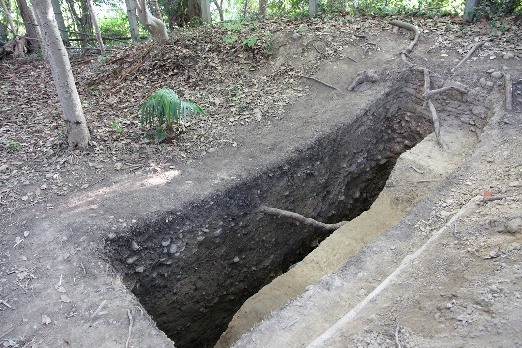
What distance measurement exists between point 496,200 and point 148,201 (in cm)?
399

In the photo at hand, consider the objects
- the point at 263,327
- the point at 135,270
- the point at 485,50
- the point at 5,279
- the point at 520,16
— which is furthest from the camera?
the point at 520,16

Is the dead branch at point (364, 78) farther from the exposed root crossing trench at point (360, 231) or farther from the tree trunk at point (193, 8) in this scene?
the tree trunk at point (193, 8)

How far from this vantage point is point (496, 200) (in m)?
4.45

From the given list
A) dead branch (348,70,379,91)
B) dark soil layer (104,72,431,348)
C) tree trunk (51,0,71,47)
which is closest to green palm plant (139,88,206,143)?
dark soil layer (104,72,431,348)

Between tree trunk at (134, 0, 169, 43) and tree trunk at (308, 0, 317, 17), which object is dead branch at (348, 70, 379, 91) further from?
tree trunk at (134, 0, 169, 43)

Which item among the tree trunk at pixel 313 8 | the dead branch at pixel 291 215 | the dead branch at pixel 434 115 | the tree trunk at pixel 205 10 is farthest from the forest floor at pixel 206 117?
the tree trunk at pixel 205 10

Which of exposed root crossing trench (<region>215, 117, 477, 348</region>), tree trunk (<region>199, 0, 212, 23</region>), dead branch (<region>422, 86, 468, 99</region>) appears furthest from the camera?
tree trunk (<region>199, 0, 212, 23</region>)

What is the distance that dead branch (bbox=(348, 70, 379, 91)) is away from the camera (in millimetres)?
7379

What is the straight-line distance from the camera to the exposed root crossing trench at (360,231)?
555cm

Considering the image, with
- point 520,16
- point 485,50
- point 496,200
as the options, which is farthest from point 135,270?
point 520,16

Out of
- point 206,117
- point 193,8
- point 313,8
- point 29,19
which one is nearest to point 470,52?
point 313,8

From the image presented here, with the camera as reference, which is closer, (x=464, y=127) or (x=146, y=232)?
(x=146, y=232)

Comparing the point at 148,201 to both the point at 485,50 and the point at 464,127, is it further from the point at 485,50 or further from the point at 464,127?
the point at 485,50

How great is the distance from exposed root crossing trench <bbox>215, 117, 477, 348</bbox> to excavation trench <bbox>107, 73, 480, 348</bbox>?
317 mm
